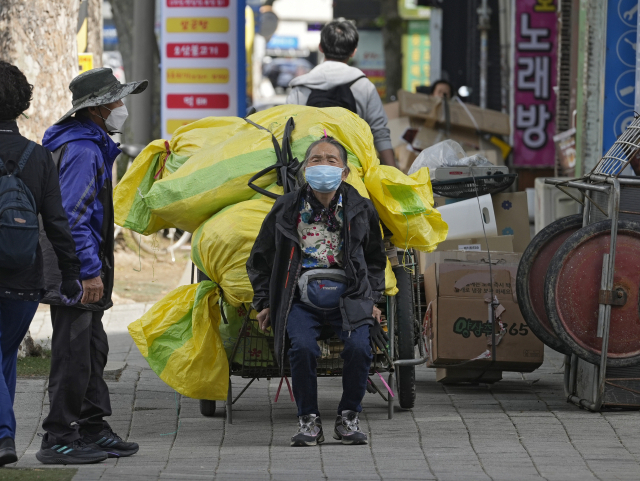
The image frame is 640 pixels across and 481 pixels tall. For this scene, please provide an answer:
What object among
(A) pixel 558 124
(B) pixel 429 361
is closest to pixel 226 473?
→ (B) pixel 429 361

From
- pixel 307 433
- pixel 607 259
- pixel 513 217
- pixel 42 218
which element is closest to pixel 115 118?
pixel 42 218

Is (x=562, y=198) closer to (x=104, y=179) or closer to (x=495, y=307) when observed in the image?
(x=495, y=307)

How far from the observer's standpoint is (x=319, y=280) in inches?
206

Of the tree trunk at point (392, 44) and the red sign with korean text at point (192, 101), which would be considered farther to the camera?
the tree trunk at point (392, 44)

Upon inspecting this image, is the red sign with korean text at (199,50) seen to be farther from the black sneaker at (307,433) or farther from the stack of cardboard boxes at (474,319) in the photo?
the black sneaker at (307,433)

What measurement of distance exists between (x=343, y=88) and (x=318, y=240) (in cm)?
182

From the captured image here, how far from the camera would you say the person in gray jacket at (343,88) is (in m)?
6.81

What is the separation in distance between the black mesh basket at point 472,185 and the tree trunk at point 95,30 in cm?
808

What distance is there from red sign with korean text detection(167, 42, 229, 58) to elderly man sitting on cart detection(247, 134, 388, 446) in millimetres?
8580

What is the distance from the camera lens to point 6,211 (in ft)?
14.6

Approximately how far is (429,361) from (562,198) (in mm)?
3797

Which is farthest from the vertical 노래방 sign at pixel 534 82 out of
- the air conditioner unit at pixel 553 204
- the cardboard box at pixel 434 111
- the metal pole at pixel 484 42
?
the air conditioner unit at pixel 553 204

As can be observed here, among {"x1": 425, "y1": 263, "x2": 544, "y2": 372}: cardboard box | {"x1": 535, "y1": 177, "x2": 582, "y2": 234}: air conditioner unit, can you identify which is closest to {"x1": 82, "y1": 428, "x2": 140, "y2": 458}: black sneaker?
{"x1": 425, "y1": 263, "x2": 544, "y2": 372}: cardboard box

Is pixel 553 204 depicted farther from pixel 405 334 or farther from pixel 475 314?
pixel 405 334
